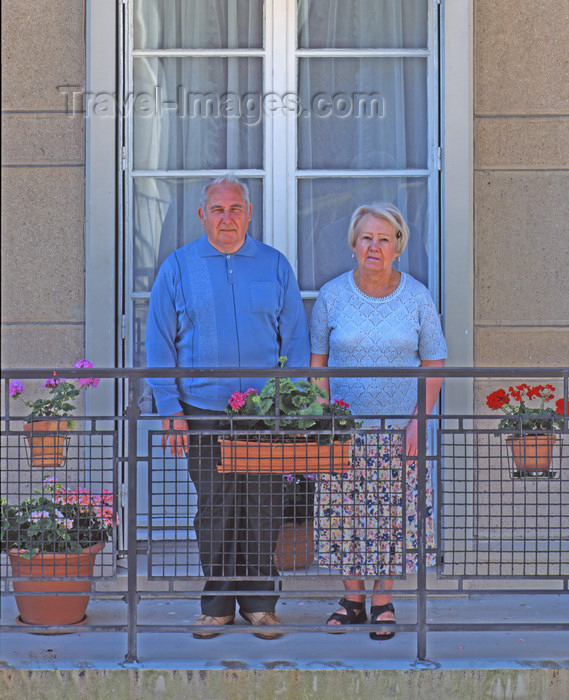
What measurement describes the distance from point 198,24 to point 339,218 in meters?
1.22

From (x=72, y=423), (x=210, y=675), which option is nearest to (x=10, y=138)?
(x=72, y=423)

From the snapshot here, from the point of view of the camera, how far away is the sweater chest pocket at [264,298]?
3791 mm

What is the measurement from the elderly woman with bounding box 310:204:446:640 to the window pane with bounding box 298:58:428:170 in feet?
3.49

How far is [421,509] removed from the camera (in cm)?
328

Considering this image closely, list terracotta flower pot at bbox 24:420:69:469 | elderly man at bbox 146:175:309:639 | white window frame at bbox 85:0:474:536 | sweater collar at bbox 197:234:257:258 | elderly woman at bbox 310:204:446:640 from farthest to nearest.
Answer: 1. white window frame at bbox 85:0:474:536
2. sweater collar at bbox 197:234:257:258
3. elderly man at bbox 146:175:309:639
4. elderly woman at bbox 310:204:446:640
5. terracotta flower pot at bbox 24:420:69:469

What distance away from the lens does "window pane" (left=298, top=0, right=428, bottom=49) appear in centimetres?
470

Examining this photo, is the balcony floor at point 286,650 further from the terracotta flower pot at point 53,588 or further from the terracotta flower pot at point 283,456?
the terracotta flower pot at point 283,456

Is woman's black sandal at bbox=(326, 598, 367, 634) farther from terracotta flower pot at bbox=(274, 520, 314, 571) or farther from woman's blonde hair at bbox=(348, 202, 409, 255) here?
woman's blonde hair at bbox=(348, 202, 409, 255)

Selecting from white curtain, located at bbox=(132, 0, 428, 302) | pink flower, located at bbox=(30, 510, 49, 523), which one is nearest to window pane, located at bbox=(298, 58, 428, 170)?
white curtain, located at bbox=(132, 0, 428, 302)

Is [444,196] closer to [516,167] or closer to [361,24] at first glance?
[516,167]

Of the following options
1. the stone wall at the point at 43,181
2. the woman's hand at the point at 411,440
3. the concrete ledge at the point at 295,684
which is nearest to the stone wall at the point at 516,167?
the woman's hand at the point at 411,440

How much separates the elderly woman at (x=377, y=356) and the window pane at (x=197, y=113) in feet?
3.94

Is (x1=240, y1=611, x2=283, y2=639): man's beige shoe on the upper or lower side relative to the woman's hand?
lower

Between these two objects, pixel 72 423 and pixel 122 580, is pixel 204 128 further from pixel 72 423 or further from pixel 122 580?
pixel 122 580
